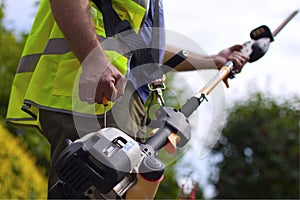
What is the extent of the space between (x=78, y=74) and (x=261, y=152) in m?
9.27

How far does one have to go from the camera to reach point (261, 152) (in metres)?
11.4

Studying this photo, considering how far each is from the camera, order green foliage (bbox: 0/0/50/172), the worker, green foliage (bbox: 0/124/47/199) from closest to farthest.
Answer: the worker < green foliage (bbox: 0/124/47/199) < green foliage (bbox: 0/0/50/172)

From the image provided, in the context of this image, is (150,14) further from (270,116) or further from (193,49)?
(270,116)

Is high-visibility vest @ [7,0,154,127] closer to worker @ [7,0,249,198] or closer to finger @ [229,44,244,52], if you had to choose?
worker @ [7,0,249,198]

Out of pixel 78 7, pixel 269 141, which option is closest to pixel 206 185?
pixel 269 141

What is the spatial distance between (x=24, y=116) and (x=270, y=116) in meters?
9.38

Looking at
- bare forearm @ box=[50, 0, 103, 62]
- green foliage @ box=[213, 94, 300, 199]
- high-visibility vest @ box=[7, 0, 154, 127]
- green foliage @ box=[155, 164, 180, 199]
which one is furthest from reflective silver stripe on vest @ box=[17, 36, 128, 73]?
green foliage @ box=[213, 94, 300, 199]

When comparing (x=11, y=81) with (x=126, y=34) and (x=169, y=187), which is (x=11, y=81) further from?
(x=126, y=34)

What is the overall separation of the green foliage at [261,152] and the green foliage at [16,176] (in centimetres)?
647

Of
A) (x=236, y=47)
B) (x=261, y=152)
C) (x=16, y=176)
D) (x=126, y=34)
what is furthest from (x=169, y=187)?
(x=126, y=34)

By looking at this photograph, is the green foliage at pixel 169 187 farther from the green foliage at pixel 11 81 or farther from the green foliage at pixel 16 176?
Result: the green foliage at pixel 16 176

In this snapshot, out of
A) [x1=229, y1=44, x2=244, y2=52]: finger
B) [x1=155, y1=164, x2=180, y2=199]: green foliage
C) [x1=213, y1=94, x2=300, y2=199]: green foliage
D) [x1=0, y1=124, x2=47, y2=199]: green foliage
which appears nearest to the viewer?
[x1=229, y1=44, x2=244, y2=52]: finger

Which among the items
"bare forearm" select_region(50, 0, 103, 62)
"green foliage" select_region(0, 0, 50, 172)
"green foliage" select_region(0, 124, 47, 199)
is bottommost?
"green foliage" select_region(0, 0, 50, 172)

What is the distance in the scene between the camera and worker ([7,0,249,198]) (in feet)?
7.54
